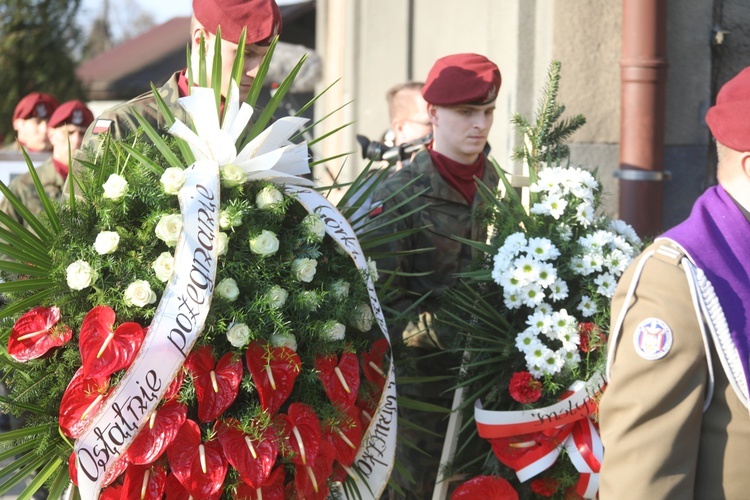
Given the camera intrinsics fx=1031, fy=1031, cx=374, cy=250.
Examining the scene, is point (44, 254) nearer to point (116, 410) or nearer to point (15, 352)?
point (15, 352)

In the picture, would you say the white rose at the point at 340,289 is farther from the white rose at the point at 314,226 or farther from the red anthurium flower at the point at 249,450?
the red anthurium flower at the point at 249,450

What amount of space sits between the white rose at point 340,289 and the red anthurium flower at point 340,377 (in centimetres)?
14

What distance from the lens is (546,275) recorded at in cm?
288

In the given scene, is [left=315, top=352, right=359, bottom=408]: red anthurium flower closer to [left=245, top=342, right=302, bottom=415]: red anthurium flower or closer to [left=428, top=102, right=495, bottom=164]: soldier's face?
[left=245, top=342, right=302, bottom=415]: red anthurium flower

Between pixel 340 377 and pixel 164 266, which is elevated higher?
pixel 164 266

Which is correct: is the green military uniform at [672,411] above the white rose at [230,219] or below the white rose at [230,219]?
below

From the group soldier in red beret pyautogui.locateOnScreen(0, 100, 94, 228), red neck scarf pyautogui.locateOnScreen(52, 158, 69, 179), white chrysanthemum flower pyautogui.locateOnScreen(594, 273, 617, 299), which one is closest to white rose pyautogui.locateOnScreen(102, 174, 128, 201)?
white chrysanthemum flower pyautogui.locateOnScreen(594, 273, 617, 299)

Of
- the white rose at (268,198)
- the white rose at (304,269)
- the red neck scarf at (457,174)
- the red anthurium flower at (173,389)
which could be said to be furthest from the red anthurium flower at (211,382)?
the red neck scarf at (457,174)

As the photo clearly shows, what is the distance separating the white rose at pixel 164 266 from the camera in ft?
7.67

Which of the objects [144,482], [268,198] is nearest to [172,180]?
[268,198]

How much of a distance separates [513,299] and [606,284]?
10.3 inches

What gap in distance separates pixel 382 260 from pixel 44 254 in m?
1.07

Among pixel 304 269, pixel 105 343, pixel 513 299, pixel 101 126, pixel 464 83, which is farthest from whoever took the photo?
pixel 464 83

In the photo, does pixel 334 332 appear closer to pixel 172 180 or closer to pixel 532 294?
pixel 172 180
